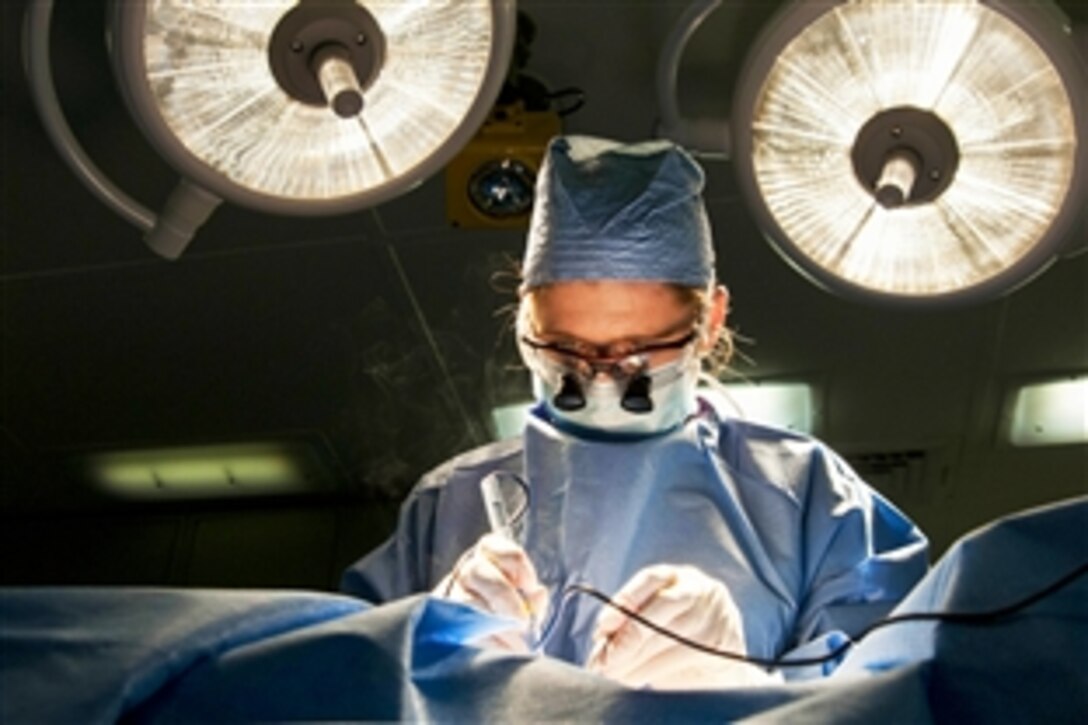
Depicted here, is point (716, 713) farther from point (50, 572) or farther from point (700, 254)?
point (50, 572)

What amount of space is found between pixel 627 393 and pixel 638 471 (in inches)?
5.5

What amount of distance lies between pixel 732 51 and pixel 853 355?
37.5 inches

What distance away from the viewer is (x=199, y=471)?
3.93 meters

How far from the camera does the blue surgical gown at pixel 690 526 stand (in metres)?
1.88

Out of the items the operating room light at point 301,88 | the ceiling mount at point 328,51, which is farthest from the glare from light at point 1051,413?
the ceiling mount at point 328,51

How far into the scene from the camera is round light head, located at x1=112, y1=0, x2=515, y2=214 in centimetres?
183

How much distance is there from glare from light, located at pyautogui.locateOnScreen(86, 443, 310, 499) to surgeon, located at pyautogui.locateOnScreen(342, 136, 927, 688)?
1764mm

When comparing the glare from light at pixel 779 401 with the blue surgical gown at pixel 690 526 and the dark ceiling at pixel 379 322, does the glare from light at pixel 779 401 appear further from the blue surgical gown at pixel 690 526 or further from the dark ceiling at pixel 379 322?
the blue surgical gown at pixel 690 526

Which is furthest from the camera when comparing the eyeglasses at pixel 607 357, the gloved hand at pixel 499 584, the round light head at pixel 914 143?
the eyeglasses at pixel 607 357

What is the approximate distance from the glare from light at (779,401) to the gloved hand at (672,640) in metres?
1.92

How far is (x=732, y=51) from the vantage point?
263 cm

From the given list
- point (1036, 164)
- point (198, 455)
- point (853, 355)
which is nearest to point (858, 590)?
point (1036, 164)

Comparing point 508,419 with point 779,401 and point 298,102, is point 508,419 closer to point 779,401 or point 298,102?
point 779,401

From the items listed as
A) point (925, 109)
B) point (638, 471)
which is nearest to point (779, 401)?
point (638, 471)
